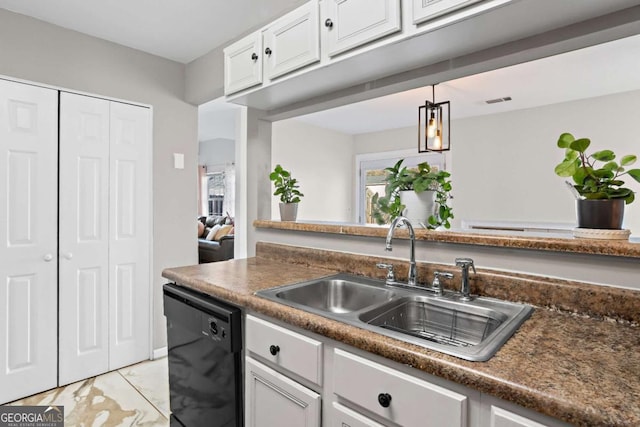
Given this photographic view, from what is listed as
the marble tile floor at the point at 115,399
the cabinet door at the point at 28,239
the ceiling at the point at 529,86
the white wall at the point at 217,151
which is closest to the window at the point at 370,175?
the ceiling at the point at 529,86

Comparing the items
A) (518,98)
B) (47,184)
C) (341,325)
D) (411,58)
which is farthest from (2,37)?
(518,98)

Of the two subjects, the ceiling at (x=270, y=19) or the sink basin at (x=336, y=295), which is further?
the ceiling at (x=270, y=19)

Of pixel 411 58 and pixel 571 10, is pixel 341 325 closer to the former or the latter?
pixel 411 58

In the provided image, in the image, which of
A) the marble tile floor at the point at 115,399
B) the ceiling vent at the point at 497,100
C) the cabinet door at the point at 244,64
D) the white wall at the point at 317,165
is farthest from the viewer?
the white wall at the point at 317,165

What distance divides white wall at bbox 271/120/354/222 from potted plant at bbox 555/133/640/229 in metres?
3.69

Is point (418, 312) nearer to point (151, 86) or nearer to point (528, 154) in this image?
point (151, 86)

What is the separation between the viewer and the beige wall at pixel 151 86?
7.09ft

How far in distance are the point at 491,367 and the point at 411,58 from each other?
1.19m

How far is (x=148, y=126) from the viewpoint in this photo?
2.70 metres

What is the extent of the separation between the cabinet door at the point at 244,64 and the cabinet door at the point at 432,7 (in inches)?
34.6

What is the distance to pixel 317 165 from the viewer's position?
5.31 m

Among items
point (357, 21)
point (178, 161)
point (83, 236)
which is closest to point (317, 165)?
point (178, 161)

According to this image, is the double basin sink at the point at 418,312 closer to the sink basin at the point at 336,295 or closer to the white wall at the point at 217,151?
the sink basin at the point at 336,295

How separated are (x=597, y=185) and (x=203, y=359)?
5.24ft
